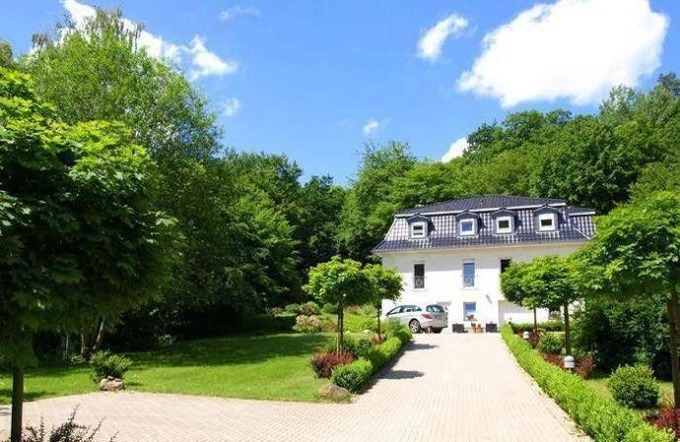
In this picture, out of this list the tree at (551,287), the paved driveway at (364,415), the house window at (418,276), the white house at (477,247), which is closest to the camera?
the paved driveway at (364,415)

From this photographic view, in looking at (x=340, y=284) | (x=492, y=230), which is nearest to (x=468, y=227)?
(x=492, y=230)

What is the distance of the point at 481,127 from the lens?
73.1 meters

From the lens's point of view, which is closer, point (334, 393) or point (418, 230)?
point (334, 393)

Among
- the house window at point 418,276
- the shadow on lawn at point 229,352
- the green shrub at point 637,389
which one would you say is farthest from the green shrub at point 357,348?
the house window at point 418,276

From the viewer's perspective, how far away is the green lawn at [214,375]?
16.2 meters

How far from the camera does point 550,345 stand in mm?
22125

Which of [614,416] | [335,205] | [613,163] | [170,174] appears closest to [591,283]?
[614,416]

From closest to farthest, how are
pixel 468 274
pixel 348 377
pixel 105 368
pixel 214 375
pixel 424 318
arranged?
pixel 348 377 < pixel 105 368 < pixel 214 375 < pixel 424 318 < pixel 468 274

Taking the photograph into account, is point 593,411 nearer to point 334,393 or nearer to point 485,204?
point 334,393

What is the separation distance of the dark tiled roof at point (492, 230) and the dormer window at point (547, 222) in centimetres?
31

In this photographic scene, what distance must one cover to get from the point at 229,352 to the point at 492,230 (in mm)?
21546

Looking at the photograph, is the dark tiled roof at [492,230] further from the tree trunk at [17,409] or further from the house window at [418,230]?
the tree trunk at [17,409]

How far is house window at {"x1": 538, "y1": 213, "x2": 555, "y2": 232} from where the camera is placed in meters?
39.9

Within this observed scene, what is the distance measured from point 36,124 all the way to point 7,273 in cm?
167
